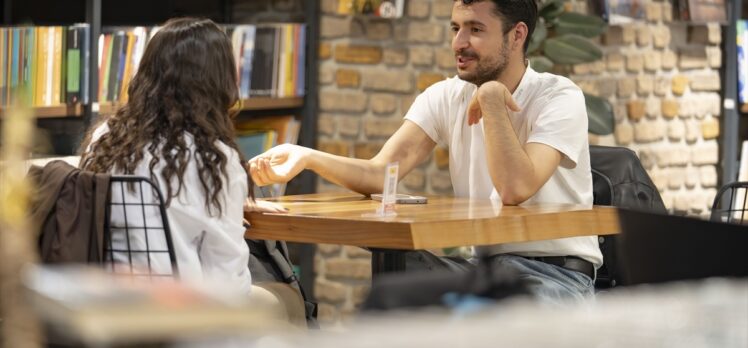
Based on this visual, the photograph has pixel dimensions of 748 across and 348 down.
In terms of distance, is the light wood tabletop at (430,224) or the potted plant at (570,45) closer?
the light wood tabletop at (430,224)

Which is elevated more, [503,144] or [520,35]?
[520,35]

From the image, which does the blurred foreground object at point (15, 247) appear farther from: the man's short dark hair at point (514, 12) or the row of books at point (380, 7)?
the row of books at point (380, 7)

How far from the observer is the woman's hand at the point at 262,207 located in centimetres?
268

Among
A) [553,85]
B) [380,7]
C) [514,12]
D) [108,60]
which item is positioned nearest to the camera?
[553,85]

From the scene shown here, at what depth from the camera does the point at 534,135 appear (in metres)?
2.98

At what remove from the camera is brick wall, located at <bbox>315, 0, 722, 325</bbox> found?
14.5 ft

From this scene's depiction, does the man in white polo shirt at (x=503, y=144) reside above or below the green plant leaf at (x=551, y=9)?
below

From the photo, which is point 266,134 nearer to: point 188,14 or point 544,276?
point 188,14

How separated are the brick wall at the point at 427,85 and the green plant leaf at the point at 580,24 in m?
0.15

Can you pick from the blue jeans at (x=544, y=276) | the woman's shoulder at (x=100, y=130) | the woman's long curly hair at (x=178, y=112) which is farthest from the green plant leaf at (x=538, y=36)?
the woman's shoulder at (x=100, y=130)

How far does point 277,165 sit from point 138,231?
1.93 feet

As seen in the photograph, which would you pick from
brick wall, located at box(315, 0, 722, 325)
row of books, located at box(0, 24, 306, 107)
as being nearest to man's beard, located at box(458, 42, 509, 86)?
row of books, located at box(0, 24, 306, 107)

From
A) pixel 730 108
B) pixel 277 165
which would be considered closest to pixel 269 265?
pixel 277 165

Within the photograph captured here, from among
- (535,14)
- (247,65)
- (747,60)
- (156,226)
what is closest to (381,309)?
(156,226)
